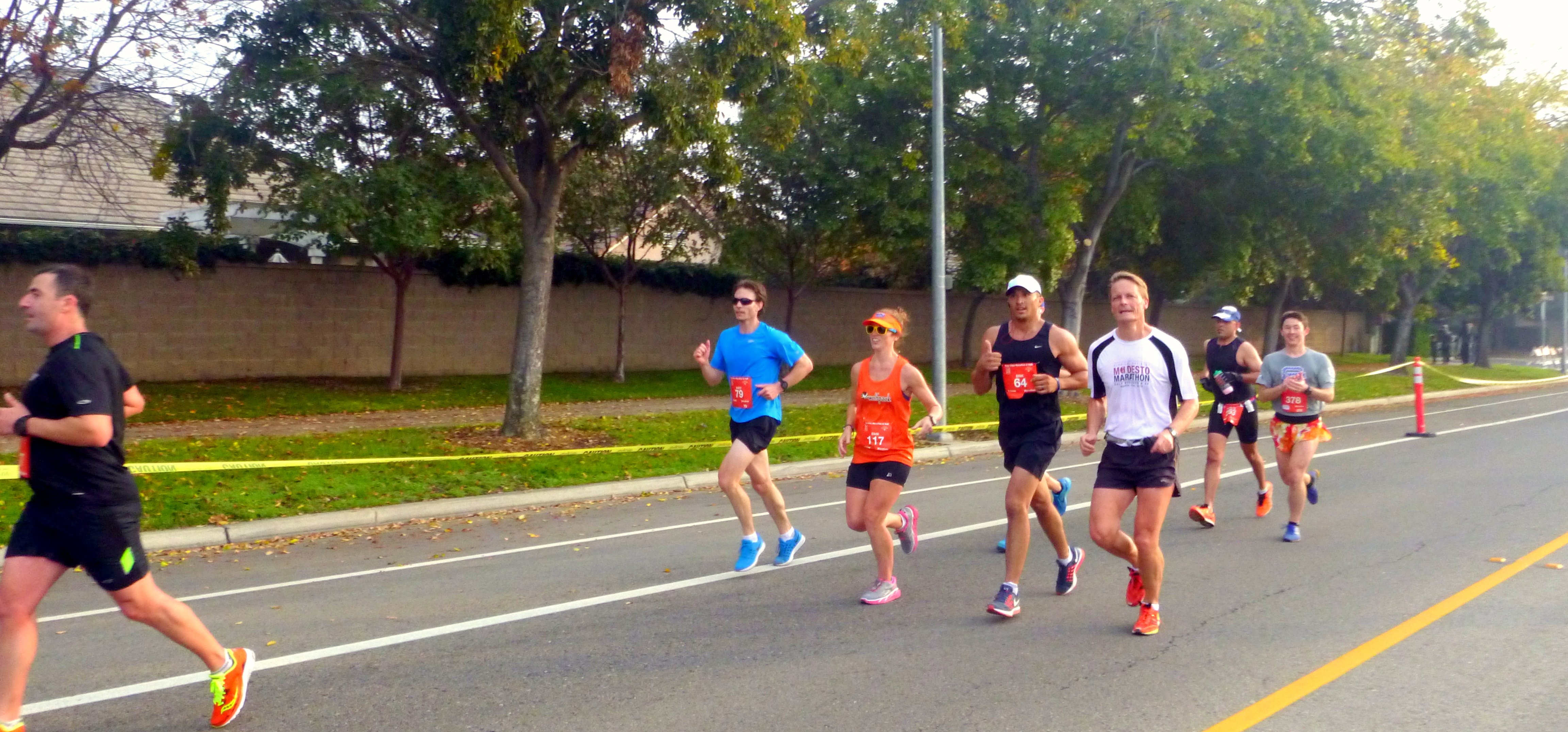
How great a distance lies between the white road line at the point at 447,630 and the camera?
18.0 ft

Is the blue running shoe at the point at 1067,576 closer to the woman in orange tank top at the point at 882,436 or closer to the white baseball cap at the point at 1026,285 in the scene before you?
the woman in orange tank top at the point at 882,436

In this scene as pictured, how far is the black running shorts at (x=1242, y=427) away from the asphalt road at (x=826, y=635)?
65cm

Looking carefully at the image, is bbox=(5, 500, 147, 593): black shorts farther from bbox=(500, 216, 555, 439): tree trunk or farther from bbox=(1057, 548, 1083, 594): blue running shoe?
bbox=(500, 216, 555, 439): tree trunk

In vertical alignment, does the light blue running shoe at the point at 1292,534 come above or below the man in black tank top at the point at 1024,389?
below

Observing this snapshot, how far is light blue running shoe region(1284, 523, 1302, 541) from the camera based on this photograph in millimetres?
9023

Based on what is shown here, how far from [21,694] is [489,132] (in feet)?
35.9

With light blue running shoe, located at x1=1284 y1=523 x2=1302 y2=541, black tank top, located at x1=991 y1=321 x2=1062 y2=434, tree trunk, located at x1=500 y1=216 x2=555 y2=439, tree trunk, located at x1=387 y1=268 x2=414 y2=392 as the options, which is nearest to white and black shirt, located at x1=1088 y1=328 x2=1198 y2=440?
black tank top, located at x1=991 y1=321 x2=1062 y2=434

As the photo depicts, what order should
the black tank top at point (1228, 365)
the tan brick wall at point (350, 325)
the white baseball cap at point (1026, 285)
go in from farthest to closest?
the tan brick wall at point (350, 325) → the black tank top at point (1228, 365) → the white baseball cap at point (1026, 285)

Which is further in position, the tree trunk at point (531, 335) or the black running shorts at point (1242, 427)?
the tree trunk at point (531, 335)

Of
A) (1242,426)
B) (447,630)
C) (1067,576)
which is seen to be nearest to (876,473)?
(1067,576)

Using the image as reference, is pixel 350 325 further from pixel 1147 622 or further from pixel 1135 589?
pixel 1147 622

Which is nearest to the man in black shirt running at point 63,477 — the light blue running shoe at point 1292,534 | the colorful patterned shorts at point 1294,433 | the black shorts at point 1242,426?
the light blue running shoe at point 1292,534

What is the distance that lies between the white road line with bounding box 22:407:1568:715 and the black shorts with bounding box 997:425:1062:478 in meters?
1.99

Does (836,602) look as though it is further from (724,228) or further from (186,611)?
(724,228)
